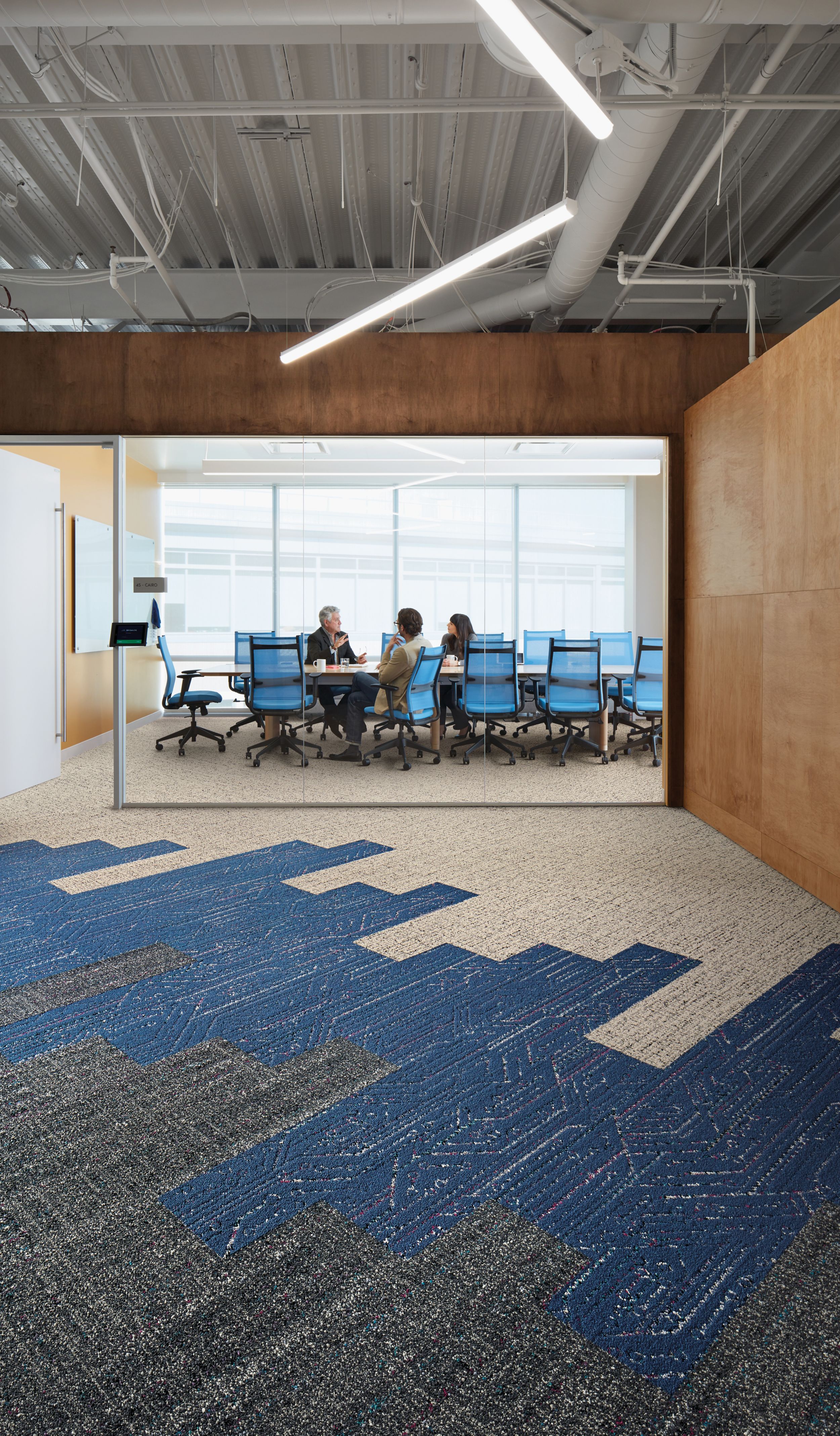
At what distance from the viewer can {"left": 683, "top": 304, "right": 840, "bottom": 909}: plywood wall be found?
371 cm

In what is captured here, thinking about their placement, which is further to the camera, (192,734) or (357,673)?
(192,734)

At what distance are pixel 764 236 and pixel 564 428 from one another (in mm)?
2938

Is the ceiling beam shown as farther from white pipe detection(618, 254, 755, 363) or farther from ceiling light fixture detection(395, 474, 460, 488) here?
ceiling light fixture detection(395, 474, 460, 488)

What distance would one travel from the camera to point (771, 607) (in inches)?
171

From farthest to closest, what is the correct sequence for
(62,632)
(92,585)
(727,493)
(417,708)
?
(92,585) → (62,632) → (417,708) → (727,493)

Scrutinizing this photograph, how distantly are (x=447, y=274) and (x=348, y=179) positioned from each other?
2.46 metres

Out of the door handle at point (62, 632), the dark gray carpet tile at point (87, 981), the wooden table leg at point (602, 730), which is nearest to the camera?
the dark gray carpet tile at point (87, 981)

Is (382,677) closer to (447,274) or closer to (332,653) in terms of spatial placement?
(332,653)

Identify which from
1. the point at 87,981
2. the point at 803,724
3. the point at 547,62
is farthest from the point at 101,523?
the point at 803,724

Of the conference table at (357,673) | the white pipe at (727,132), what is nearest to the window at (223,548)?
the conference table at (357,673)

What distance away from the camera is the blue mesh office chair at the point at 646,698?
20.0ft

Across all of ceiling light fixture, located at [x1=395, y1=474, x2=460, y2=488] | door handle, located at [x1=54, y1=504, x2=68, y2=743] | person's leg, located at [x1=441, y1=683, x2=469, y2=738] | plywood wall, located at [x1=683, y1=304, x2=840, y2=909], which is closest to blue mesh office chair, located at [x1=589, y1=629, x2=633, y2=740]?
plywood wall, located at [x1=683, y1=304, x2=840, y2=909]

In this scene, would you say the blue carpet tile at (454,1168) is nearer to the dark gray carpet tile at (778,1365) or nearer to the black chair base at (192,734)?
the dark gray carpet tile at (778,1365)

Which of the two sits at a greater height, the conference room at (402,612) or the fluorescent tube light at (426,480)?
the fluorescent tube light at (426,480)
